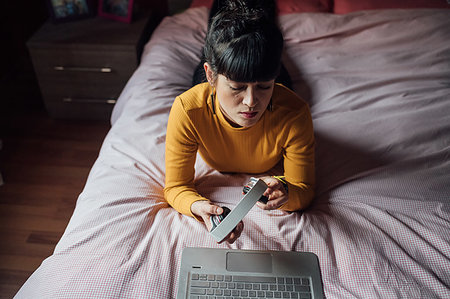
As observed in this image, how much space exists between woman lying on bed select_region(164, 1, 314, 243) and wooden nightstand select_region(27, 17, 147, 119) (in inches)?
39.8

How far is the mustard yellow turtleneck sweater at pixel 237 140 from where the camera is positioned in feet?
3.61

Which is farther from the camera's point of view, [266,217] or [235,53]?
[266,217]

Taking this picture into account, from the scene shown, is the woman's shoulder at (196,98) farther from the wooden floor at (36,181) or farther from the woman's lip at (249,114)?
the wooden floor at (36,181)

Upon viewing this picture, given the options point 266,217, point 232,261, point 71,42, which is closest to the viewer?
point 232,261

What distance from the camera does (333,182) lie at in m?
1.22

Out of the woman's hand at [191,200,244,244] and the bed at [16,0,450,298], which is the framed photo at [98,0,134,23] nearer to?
the bed at [16,0,450,298]

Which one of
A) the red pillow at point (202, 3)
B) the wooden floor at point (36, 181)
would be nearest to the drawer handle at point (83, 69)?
the wooden floor at point (36, 181)

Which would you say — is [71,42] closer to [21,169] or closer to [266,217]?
[21,169]

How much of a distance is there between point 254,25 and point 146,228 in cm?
59

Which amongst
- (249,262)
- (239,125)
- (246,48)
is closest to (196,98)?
(239,125)

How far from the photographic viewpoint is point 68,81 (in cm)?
210

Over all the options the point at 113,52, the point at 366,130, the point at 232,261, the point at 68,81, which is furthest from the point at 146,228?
the point at 68,81

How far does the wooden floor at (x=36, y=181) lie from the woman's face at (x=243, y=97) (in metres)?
1.10

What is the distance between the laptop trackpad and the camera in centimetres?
99
